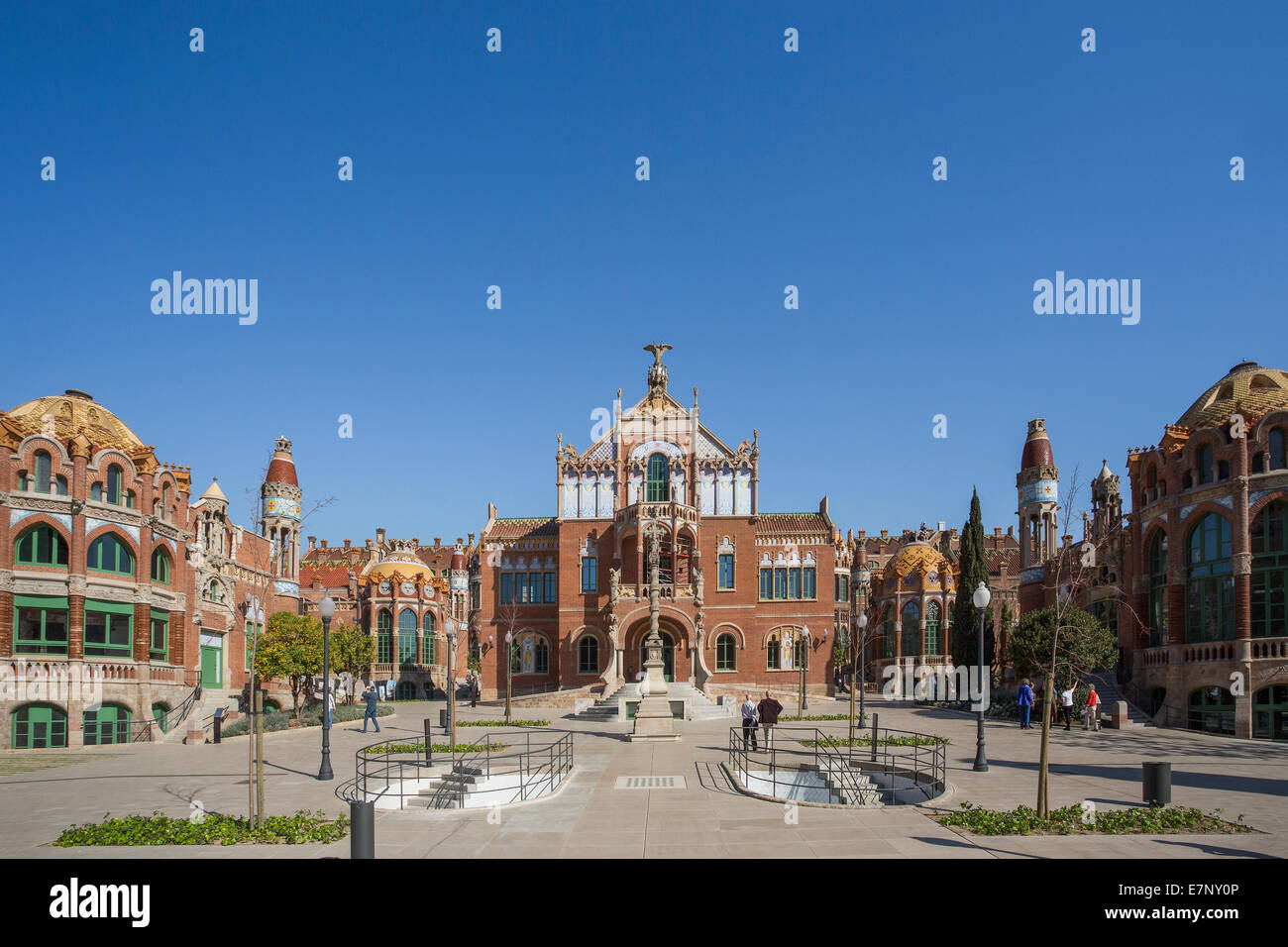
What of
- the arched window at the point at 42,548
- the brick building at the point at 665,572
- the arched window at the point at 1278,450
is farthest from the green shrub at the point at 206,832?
the brick building at the point at 665,572

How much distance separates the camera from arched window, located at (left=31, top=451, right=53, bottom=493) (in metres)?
36.8

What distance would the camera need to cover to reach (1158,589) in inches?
1588

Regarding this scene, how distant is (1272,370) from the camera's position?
39438 mm

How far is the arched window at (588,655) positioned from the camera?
5844cm

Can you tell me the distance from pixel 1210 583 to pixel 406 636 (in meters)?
54.7

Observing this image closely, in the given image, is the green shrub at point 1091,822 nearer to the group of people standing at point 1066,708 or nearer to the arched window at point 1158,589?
the group of people standing at point 1066,708

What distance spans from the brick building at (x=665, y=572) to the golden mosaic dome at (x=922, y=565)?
16425mm

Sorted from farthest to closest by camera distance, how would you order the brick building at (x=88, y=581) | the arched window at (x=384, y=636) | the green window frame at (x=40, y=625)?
the arched window at (x=384, y=636) < the green window frame at (x=40, y=625) < the brick building at (x=88, y=581)

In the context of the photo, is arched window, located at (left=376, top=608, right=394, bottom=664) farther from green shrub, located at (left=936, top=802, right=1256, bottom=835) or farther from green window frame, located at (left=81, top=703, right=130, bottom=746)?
green shrub, located at (left=936, top=802, right=1256, bottom=835)

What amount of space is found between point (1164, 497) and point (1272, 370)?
6.48 metres

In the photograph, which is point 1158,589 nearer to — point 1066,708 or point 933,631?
point 1066,708

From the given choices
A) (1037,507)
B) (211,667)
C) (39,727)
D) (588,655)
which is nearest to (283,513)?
(211,667)

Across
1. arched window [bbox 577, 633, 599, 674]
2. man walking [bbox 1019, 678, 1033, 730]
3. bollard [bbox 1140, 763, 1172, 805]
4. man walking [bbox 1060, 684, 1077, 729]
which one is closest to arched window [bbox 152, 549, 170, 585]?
arched window [bbox 577, 633, 599, 674]
